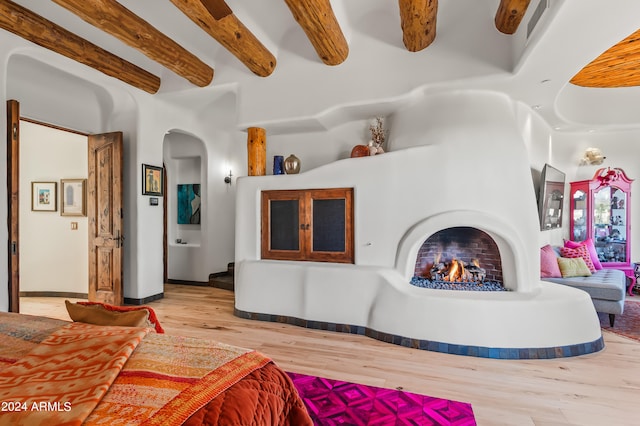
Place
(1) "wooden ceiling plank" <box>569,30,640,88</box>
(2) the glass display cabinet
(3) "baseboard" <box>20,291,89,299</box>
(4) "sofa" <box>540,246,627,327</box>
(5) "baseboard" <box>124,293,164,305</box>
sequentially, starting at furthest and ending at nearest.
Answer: (3) "baseboard" <box>20,291,89,299</box> < (2) the glass display cabinet < (5) "baseboard" <box>124,293,164,305</box> < (4) "sofa" <box>540,246,627,327</box> < (1) "wooden ceiling plank" <box>569,30,640,88</box>

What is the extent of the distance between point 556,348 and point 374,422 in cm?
188

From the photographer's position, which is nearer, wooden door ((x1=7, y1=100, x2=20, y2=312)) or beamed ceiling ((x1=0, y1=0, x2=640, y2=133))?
beamed ceiling ((x1=0, y1=0, x2=640, y2=133))

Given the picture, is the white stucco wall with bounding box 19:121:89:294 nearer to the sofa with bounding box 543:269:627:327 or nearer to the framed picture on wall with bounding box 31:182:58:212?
the framed picture on wall with bounding box 31:182:58:212

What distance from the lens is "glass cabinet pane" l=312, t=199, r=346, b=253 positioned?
372cm

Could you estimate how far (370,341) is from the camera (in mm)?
3188

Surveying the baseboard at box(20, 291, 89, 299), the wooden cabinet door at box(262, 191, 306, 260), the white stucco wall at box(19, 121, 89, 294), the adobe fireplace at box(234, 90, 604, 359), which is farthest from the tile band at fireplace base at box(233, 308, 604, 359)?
the white stucco wall at box(19, 121, 89, 294)

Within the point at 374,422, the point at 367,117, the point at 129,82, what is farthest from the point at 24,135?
the point at 374,422

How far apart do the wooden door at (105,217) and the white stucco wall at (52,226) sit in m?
0.63

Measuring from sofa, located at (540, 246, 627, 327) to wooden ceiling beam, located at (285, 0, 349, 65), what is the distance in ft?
11.1

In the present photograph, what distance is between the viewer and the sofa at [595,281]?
11.4 ft

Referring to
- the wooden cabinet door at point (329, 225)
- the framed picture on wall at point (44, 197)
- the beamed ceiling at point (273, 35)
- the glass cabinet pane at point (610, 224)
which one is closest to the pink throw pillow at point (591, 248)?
the glass cabinet pane at point (610, 224)

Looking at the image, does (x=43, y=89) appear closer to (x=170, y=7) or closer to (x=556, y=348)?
(x=170, y=7)

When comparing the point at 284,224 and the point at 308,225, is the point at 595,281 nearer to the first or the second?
the point at 308,225

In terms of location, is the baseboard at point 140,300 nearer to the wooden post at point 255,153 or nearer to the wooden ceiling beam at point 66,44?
the wooden post at point 255,153
